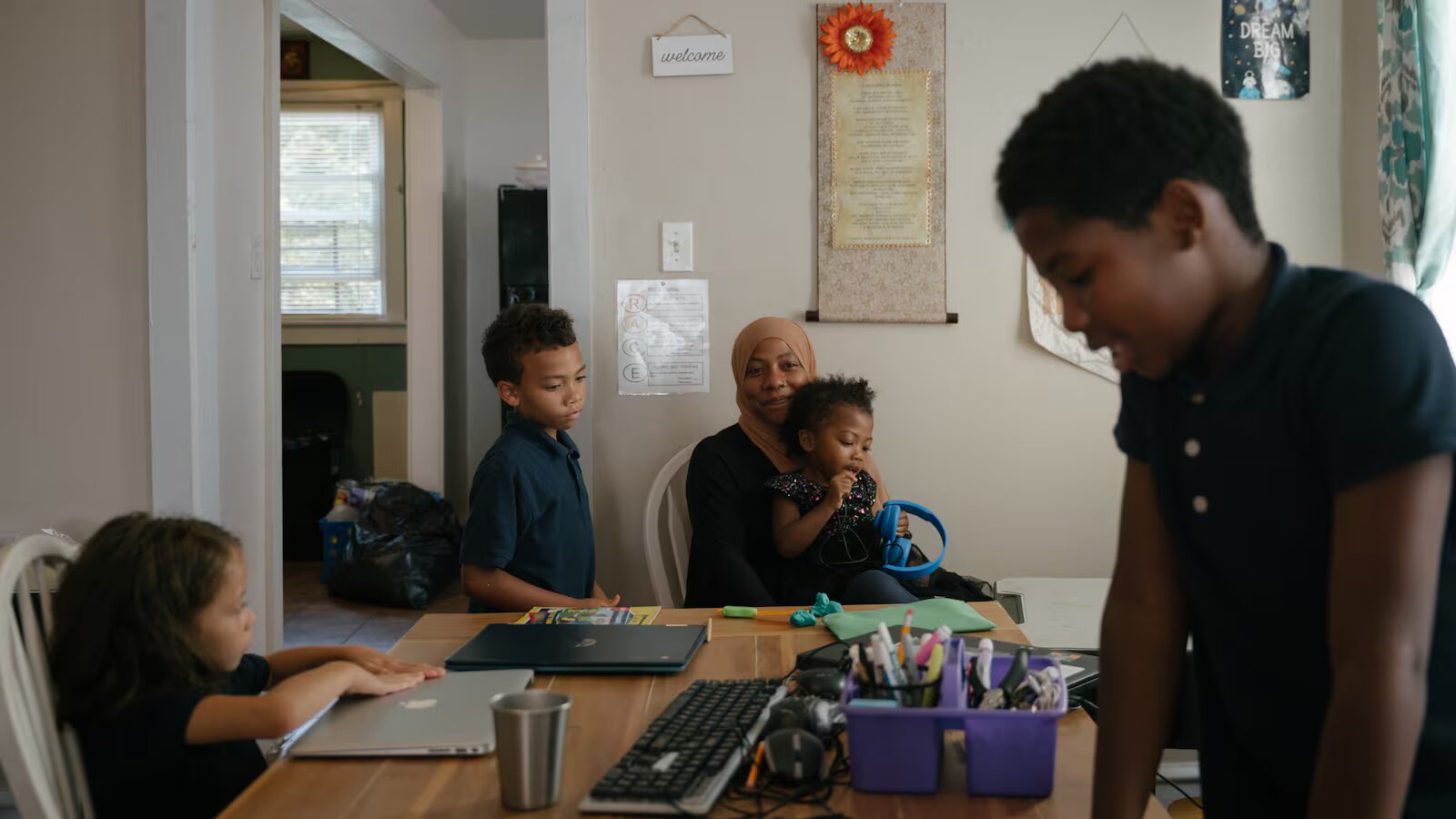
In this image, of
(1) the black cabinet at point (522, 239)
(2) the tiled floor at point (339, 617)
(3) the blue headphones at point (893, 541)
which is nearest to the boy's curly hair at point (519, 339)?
(3) the blue headphones at point (893, 541)

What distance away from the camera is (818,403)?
2689 millimetres

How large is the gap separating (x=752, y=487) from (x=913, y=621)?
1.08 meters

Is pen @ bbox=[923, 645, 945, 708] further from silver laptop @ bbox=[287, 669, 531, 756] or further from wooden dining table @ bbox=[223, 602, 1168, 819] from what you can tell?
silver laptop @ bbox=[287, 669, 531, 756]

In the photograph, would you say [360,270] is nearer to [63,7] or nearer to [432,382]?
[432,382]

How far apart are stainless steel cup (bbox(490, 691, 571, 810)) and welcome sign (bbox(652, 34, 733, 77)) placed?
238cm

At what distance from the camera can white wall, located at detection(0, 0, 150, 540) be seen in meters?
2.82

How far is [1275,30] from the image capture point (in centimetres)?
306

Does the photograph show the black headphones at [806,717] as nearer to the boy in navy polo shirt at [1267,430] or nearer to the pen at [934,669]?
the pen at [934,669]

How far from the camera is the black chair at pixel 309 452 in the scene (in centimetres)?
595

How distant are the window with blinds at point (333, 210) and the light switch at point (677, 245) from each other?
140 inches

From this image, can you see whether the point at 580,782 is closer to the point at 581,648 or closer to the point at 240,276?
the point at 581,648

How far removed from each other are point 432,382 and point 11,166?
283cm

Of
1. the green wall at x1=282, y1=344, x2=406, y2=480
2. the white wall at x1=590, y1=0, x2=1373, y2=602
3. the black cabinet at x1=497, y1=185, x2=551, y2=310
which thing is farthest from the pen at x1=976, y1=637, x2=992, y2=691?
the green wall at x1=282, y1=344, x2=406, y2=480

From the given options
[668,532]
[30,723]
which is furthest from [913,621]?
[668,532]
